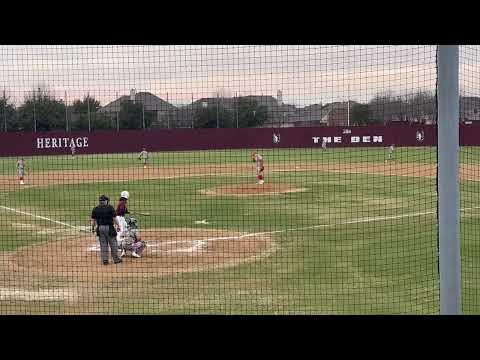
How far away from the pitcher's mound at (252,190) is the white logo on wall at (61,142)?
10.00 m

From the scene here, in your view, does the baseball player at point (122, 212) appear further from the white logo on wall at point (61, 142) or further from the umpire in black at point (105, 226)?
the white logo on wall at point (61, 142)

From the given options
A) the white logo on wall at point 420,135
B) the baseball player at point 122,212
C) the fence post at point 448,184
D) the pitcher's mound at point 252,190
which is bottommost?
the pitcher's mound at point 252,190

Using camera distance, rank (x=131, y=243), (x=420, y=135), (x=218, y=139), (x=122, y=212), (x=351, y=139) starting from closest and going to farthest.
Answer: (x=122, y=212), (x=131, y=243), (x=351, y=139), (x=420, y=135), (x=218, y=139)

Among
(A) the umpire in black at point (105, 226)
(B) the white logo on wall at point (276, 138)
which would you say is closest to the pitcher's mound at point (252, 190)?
(B) the white logo on wall at point (276, 138)

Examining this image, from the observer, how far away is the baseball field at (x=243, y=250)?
30.7 feet

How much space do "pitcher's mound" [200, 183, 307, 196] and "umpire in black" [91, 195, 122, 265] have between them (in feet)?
36.8

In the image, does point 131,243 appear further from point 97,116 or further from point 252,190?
point 97,116

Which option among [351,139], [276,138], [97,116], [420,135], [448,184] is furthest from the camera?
[97,116]

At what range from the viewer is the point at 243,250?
1291 cm

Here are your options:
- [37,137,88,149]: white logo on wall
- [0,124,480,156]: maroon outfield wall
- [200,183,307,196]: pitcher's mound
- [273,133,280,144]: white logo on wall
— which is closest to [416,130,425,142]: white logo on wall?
[0,124,480,156]: maroon outfield wall

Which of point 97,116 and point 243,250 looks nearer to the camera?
point 243,250

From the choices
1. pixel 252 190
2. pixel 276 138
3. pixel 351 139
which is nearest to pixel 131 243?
pixel 252 190

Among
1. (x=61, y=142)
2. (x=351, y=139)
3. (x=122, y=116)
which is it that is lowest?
(x=351, y=139)

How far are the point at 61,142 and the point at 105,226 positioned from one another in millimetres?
21187
